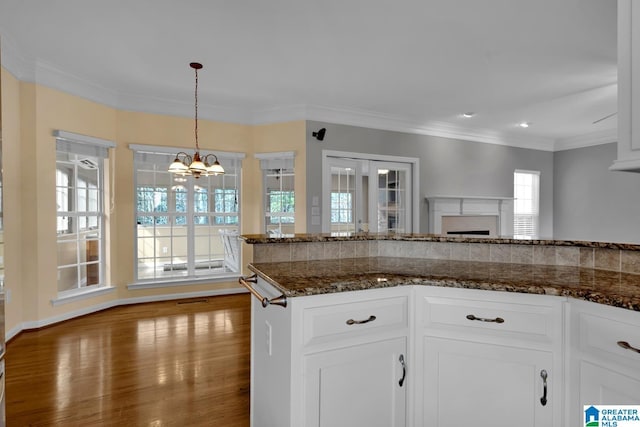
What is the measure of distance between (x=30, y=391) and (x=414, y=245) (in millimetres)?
2841

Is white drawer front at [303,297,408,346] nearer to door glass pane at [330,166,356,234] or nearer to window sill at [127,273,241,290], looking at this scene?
door glass pane at [330,166,356,234]

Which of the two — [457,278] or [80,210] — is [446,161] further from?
[80,210]

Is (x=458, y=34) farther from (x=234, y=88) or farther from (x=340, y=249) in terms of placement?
(x=234, y=88)

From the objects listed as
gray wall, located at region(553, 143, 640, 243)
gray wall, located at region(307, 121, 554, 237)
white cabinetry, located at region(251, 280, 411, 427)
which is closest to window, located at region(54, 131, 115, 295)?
gray wall, located at region(307, 121, 554, 237)

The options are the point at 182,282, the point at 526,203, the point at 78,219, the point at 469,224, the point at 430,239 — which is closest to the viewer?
the point at 430,239

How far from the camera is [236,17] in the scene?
2818 millimetres

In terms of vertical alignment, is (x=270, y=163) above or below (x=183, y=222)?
above

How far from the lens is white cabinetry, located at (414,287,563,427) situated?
1.42 meters

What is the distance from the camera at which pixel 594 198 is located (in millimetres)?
6656

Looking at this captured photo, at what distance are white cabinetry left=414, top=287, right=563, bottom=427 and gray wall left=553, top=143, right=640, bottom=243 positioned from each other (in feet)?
20.7

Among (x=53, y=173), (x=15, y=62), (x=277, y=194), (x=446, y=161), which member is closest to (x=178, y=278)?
(x=277, y=194)

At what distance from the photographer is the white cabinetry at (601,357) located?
1199 millimetres

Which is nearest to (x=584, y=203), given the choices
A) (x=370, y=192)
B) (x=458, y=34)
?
(x=370, y=192)

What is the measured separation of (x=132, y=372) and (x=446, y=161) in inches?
220
